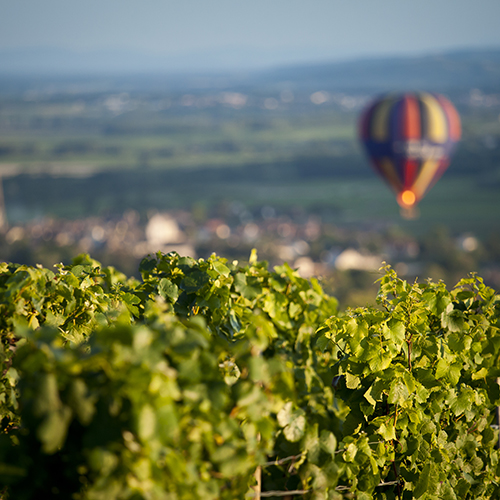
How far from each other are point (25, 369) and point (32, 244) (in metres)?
44.3

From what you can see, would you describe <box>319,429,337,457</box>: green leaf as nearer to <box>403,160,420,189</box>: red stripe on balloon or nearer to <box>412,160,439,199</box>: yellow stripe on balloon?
<box>403,160,420,189</box>: red stripe on balloon

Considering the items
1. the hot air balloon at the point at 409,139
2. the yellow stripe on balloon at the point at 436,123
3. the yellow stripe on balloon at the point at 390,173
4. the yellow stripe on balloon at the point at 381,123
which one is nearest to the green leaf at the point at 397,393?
the hot air balloon at the point at 409,139

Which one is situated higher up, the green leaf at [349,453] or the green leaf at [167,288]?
the green leaf at [167,288]

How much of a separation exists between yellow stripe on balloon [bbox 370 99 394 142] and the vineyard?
18326 millimetres

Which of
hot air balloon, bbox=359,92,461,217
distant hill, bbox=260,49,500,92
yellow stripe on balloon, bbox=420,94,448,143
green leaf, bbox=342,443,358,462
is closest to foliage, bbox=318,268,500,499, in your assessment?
green leaf, bbox=342,443,358,462

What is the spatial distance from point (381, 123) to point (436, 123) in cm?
187

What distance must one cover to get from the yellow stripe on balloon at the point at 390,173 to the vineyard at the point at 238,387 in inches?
735

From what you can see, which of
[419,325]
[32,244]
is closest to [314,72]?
[32,244]

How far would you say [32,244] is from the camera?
140ft

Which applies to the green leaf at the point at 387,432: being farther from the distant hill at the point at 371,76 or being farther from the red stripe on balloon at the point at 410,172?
the distant hill at the point at 371,76

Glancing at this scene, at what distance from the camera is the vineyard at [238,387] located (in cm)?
120

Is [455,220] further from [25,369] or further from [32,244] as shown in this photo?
[25,369]

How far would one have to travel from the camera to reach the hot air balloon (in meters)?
19.7

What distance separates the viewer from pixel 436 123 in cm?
2014
